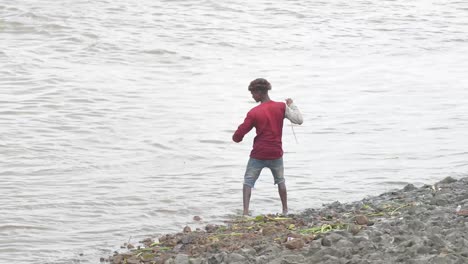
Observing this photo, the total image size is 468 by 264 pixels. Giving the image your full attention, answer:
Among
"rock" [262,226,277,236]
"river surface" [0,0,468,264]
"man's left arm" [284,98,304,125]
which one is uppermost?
"man's left arm" [284,98,304,125]

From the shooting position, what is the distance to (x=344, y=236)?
7.95 metres

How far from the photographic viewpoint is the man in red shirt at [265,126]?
986cm

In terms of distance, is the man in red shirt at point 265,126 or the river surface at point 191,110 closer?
the man in red shirt at point 265,126

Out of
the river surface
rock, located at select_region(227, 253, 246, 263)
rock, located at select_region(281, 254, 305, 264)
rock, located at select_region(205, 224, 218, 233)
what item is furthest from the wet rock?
rock, located at select_region(281, 254, 305, 264)

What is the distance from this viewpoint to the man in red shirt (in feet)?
32.3

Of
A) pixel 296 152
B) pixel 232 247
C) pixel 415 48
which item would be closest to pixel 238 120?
pixel 296 152

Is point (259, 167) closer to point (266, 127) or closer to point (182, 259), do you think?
point (266, 127)

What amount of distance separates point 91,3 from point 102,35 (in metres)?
4.18

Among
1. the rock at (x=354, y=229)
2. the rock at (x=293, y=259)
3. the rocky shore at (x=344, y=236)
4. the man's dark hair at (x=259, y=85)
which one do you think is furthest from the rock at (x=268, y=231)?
the rock at (x=293, y=259)

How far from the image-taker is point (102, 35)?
2553 cm

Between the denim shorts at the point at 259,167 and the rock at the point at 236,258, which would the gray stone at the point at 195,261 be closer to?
the rock at the point at 236,258

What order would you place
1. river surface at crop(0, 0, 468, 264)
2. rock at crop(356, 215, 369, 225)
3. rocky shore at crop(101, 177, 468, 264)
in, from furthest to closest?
river surface at crop(0, 0, 468, 264) < rock at crop(356, 215, 369, 225) < rocky shore at crop(101, 177, 468, 264)

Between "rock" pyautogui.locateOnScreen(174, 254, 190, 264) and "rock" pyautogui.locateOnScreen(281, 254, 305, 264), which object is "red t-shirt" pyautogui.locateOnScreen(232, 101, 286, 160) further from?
"rock" pyautogui.locateOnScreen(281, 254, 305, 264)

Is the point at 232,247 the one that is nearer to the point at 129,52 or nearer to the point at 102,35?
the point at 129,52
